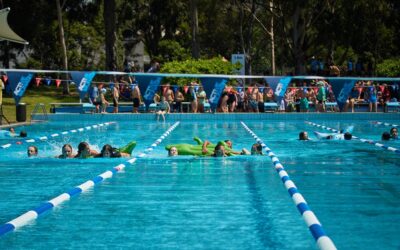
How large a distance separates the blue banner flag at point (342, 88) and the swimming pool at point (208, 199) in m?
10.2

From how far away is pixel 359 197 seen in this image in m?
9.87

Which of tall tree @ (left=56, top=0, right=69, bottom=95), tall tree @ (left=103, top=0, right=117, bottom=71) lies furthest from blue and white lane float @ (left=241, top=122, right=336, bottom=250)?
tall tree @ (left=56, top=0, right=69, bottom=95)

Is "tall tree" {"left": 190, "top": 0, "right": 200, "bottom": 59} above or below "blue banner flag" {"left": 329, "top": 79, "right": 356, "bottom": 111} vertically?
above

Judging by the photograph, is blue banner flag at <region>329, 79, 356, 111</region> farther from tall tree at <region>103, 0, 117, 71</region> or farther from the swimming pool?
tall tree at <region>103, 0, 117, 71</region>

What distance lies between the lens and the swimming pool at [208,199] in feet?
24.1

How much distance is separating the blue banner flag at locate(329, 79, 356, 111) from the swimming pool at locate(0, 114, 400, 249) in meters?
10.2

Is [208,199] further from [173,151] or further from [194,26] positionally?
[194,26]

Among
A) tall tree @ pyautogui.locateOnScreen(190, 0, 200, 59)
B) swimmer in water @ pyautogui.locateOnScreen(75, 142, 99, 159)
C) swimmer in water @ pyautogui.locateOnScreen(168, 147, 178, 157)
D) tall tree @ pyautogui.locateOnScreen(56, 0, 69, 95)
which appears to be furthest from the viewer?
tall tree @ pyautogui.locateOnScreen(56, 0, 69, 95)

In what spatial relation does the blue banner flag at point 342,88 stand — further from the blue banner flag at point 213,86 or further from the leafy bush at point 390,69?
the leafy bush at point 390,69

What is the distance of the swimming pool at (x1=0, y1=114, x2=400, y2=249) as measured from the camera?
7.33m

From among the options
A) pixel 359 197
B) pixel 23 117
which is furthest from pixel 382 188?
pixel 23 117

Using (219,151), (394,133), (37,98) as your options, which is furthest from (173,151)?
(37,98)

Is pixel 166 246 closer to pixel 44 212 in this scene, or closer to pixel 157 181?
pixel 44 212

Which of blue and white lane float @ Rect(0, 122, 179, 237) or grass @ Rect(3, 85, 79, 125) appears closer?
blue and white lane float @ Rect(0, 122, 179, 237)
